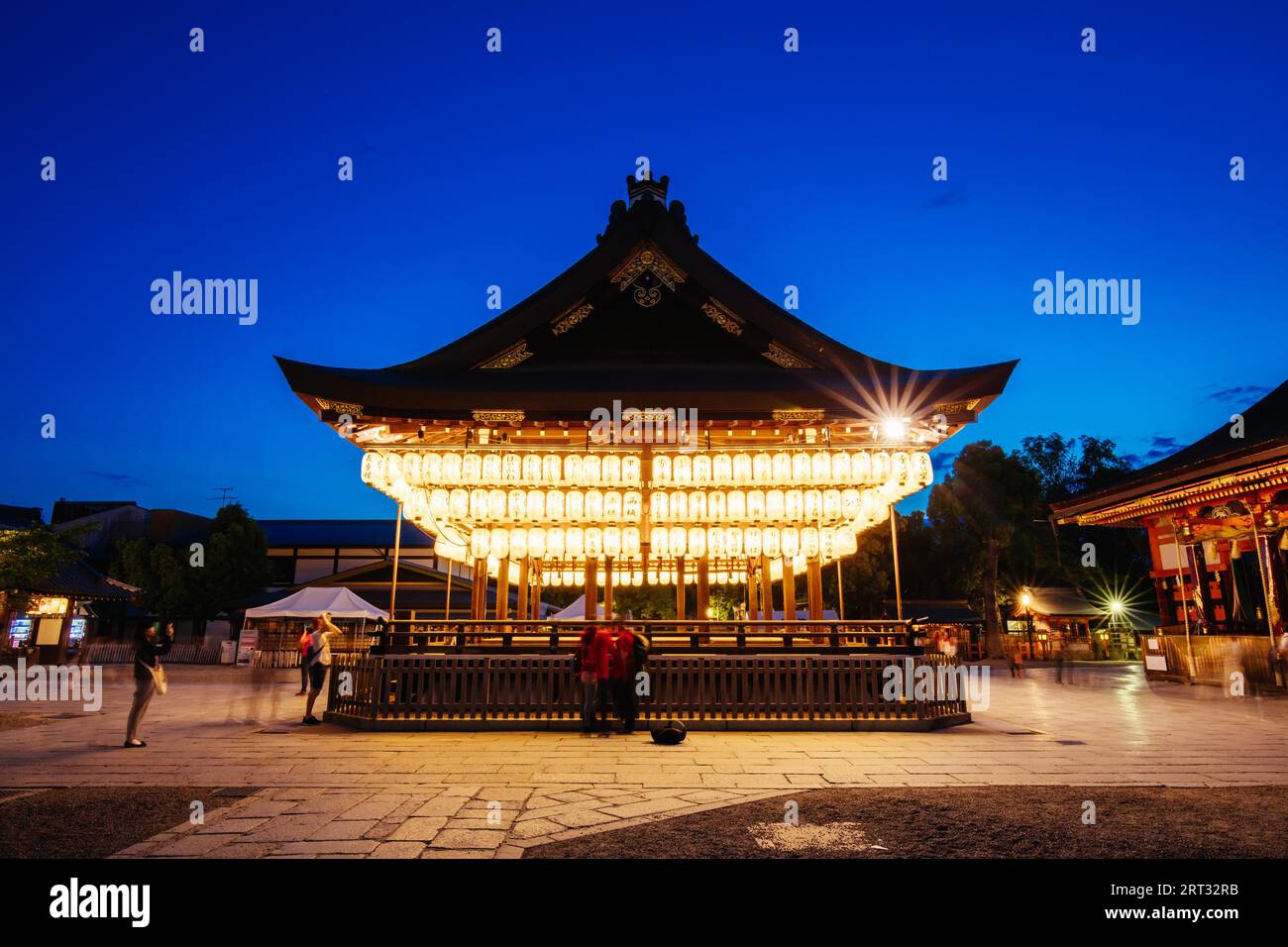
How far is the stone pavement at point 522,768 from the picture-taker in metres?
4.97

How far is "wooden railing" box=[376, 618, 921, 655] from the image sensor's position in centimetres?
1118

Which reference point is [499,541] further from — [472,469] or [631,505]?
[631,505]

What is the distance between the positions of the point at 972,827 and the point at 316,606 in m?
27.5

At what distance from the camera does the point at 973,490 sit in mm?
43438

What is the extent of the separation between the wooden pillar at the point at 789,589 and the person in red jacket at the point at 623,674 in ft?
17.5

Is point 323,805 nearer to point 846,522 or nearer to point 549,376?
point 549,376

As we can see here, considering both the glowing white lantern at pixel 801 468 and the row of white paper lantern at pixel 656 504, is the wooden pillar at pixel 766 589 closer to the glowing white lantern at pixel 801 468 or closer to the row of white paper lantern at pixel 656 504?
the row of white paper lantern at pixel 656 504

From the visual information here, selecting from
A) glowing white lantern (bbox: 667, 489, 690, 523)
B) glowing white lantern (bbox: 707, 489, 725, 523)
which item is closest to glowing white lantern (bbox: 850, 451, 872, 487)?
glowing white lantern (bbox: 707, 489, 725, 523)

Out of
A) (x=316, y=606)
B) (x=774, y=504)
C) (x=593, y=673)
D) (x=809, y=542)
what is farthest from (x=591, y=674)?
(x=316, y=606)

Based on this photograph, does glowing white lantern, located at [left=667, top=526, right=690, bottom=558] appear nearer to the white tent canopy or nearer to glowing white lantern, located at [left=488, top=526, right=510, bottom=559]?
glowing white lantern, located at [left=488, top=526, right=510, bottom=559]

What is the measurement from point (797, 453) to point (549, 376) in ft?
15.7

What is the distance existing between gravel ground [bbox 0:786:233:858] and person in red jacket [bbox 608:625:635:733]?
5379 mm

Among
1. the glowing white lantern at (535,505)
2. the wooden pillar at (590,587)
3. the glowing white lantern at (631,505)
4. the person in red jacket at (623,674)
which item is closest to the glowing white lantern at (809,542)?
the glowing white lantern at (631,505)
